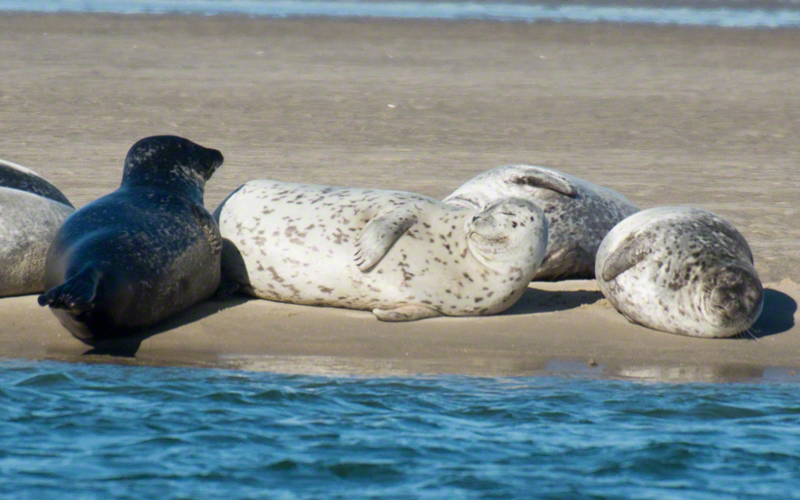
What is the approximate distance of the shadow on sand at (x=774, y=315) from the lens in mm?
5914

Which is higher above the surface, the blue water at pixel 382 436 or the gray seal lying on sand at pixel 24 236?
the gray seal lying on sand at pixel 24 236

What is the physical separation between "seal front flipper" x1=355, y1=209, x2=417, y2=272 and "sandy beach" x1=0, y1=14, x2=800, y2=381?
32cm

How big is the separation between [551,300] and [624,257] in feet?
1.94

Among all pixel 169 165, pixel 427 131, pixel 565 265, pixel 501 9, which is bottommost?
pixel 565 265

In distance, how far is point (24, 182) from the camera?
690cm

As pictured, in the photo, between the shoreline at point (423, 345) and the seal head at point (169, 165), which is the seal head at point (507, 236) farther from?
the seal head at point (169, 165)

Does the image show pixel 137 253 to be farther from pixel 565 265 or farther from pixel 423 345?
pixel 565 265

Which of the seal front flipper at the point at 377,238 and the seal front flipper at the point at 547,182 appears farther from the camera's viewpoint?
the seal front flipper at the point at 547,182

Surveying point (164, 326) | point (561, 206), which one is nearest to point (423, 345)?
point (164, 326)

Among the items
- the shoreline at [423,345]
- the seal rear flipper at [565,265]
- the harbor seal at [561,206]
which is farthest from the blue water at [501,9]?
the shoreline at [423,345]

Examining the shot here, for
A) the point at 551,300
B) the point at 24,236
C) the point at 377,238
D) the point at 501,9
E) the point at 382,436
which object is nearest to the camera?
the point at 382,436

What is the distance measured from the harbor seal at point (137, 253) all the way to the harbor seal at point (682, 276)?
2.21 metres

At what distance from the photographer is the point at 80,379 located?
193 inches

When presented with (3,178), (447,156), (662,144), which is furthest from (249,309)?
(662,144)
